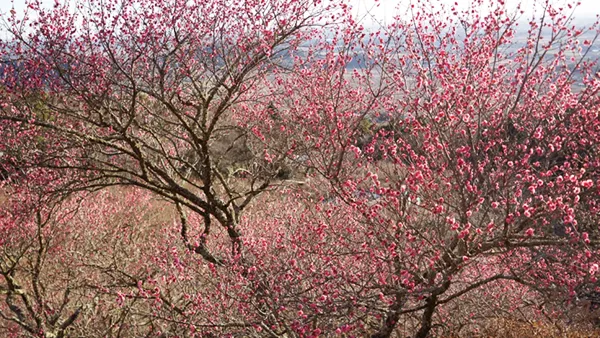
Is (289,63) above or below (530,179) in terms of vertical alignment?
above

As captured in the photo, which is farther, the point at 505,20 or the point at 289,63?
the point at 289,63

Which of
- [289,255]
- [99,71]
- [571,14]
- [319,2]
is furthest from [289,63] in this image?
[571,14]

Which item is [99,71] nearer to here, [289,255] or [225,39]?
[225,39]

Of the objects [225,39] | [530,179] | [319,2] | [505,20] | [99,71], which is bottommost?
[530,179]

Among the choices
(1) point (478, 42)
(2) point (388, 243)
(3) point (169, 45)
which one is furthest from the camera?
(3) point (169, 45)

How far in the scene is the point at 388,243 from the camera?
4.39 metres

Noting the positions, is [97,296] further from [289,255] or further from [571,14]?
[571,14]

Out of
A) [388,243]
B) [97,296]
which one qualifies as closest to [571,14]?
[388,243]

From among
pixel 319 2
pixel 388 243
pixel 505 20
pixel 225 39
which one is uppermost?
pixel 319 2

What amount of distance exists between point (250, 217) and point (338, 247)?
5955 millimetres

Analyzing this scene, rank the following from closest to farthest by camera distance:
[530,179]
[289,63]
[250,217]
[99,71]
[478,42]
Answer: [530,179]
[478,42]
[99,71]
[289,63]
[250,217]

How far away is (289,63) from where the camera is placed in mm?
8102

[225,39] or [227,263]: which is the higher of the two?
[225,39]

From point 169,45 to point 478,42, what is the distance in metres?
3.68
